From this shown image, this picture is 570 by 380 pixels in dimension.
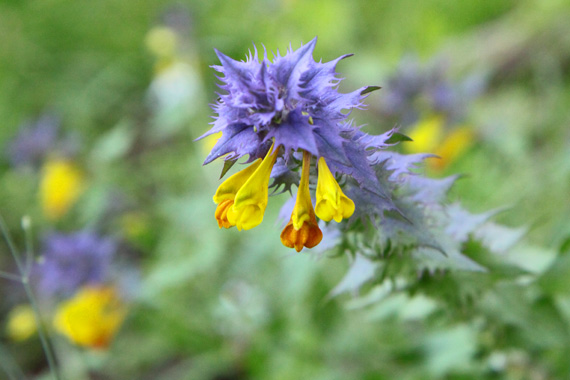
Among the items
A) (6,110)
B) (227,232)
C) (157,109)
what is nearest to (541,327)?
(227,232)

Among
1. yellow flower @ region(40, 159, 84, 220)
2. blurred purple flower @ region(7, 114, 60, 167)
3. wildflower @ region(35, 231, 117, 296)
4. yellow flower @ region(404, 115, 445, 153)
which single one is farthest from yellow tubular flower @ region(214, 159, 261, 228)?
blurred purple flower @ region(7, 114, 60, 167)

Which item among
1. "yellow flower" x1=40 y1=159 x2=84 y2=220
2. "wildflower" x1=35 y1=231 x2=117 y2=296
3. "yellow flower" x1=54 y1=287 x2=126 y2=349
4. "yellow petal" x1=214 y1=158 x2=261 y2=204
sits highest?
"yellow flower" x1=40 y1=159 x2=84 y2=220

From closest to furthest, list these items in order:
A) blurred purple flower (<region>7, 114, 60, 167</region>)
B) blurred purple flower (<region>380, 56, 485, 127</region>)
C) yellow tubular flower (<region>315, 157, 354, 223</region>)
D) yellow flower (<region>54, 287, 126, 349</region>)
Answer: yellow tubular flower (<region>315, 157, 354, 223</region>) < yellow flower (<region>54, 287, 126, 349</region>) < blurred purple flower (<region>380, 56, 485, 127</region>) < blurred purple flower (<region>7, 114, 60, 167</region>)

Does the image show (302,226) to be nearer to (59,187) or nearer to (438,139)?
(438,139)

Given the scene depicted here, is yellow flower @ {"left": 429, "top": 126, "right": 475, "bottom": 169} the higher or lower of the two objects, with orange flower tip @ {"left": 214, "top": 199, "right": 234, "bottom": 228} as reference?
higher

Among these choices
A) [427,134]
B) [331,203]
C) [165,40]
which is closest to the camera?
[331,203]

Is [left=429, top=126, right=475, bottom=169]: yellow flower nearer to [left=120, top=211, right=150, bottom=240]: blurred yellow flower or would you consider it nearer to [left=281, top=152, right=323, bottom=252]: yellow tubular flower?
[left=281, top=152, right=323, bottom=252]: yellow tubular flower

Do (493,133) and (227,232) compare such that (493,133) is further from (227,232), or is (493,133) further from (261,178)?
(261,178)

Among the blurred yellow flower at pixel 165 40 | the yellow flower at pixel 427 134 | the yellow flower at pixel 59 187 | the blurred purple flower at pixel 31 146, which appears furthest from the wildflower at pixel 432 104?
the blurred purple flower at pixel 31 146

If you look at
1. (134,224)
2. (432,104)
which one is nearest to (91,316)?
(134,224)
